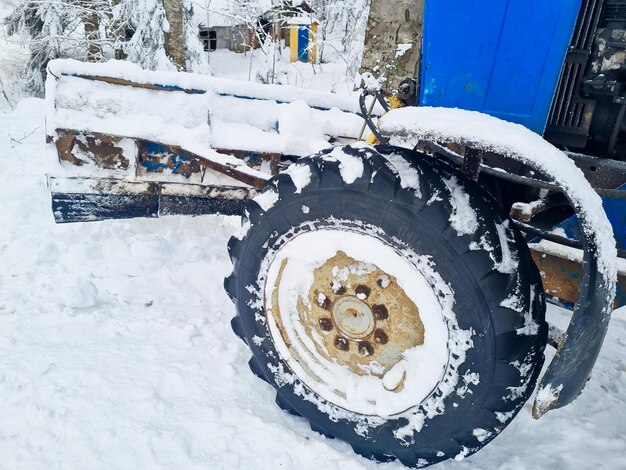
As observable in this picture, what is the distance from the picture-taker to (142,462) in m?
1.86

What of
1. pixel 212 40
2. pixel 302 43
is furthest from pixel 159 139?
pixel 212 40

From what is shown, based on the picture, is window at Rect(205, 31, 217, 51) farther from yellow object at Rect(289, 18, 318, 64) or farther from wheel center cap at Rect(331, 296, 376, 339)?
wheel center cap at Rect(331, 296, 376, 339)

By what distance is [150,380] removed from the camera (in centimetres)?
228

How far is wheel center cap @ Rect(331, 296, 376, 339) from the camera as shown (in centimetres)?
183

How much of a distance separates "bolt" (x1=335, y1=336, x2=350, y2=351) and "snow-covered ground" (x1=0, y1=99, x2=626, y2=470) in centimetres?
45

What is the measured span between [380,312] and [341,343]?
0.22 m

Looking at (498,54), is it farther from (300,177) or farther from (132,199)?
(132,199)

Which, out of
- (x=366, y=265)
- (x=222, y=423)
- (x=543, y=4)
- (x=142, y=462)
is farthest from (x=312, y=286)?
(x=543, y=4)

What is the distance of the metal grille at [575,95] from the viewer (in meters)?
1.73

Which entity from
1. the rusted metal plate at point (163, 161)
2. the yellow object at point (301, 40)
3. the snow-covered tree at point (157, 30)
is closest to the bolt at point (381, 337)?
the rusted metal plate at point (163, 161)

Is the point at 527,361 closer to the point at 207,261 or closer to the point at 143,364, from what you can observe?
the point at 143,364

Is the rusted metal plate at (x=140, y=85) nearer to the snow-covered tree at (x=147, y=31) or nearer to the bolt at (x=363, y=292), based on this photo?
the bolt at (x=363, y=292)

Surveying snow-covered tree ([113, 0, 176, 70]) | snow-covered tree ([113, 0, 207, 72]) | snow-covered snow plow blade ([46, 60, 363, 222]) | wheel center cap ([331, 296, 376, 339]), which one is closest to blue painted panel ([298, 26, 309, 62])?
snow-covered tree ([113, 0, 207, 72])

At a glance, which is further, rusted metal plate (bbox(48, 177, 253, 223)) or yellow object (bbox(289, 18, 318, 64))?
yellow object (bbox(289, 18, 318, 64))
